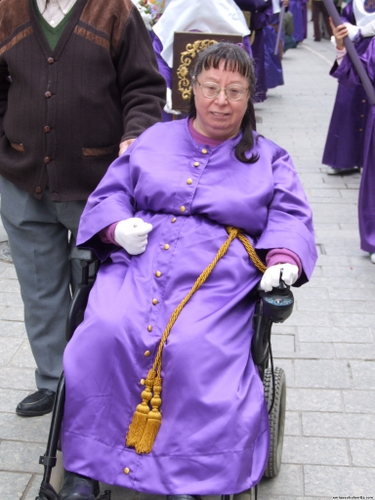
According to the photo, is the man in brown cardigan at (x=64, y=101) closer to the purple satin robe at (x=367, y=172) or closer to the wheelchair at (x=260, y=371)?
the wheelchair at (x=260, y=371)

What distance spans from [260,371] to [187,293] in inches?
14.1

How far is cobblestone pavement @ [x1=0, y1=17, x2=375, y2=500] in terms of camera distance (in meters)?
3.12

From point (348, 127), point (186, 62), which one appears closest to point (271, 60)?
point (348, 127)

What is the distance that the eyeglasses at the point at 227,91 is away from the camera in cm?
292

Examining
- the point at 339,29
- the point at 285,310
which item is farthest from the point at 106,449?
the point at 339,29

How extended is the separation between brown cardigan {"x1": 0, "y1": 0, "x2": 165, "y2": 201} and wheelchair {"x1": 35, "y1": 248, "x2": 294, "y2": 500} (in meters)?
0.39

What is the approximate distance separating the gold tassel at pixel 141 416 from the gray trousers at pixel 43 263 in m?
0.94

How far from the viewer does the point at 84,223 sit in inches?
116

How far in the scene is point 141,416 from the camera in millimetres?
2512

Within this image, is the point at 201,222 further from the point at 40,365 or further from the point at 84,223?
the point at 40,365

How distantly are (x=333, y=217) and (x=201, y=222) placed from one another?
12.2 ft

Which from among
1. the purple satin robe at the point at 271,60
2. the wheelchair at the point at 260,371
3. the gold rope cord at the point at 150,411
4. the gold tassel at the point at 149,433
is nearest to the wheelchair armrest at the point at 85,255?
the wheelchair at the point at 260,371

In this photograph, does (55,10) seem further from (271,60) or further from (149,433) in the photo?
(271,60)

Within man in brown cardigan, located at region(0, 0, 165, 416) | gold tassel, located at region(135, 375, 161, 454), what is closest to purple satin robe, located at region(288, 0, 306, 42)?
man in brown cardigan, located at region(0, 0, 165, 416)
